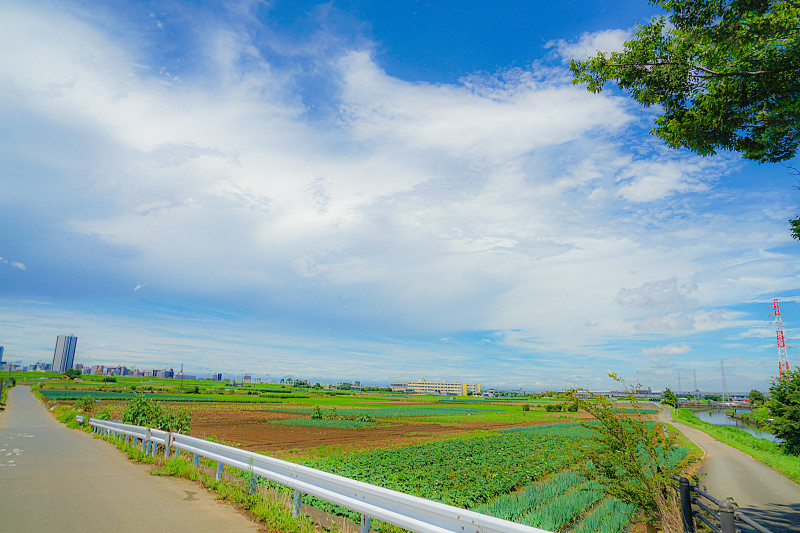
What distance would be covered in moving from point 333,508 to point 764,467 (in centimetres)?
2265

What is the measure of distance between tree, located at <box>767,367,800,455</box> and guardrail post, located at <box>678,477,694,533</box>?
959 inches

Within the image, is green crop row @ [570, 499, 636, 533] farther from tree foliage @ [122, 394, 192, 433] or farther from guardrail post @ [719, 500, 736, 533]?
tree foliage @ [122, 394, 192, 433]

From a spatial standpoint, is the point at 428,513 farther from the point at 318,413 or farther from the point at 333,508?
the point at 318,413

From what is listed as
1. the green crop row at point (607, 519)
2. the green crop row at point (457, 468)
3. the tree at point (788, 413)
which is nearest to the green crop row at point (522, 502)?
the green crop row at point (457, 468)

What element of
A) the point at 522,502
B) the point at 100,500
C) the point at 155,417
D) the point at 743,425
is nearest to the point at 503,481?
the point at 522,502

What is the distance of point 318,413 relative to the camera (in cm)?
4897

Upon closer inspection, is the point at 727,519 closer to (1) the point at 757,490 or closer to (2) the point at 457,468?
(2) the point at 457,468

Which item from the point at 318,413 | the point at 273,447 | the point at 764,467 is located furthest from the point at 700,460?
the point at 318,413

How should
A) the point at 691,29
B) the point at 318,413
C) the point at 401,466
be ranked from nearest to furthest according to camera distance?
the point at 691,29 → the point at 401,466 → the point at 318,413

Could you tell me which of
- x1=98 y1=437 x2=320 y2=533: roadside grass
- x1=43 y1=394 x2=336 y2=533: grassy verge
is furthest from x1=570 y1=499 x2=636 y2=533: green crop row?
x1=98 y1=437 x2=320 y2=533: roadside grass

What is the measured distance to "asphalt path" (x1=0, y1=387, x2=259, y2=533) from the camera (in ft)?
20.8

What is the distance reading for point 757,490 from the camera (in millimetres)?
14367

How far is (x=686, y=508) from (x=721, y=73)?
23.5 ft

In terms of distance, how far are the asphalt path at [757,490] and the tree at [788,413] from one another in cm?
388
